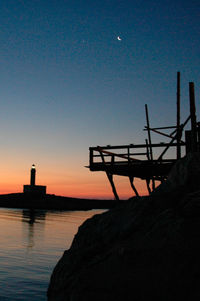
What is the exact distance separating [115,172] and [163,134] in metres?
3.38

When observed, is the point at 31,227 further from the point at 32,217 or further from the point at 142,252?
the point at 142,252

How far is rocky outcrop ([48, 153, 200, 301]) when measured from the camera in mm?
3963

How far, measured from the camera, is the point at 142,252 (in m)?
4.52

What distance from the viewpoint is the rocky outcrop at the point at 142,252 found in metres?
3.96

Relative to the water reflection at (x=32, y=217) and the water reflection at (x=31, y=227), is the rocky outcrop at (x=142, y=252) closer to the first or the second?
the water reflection at (x=31, y=227)

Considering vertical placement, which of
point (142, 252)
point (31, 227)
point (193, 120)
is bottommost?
point (31, 227)

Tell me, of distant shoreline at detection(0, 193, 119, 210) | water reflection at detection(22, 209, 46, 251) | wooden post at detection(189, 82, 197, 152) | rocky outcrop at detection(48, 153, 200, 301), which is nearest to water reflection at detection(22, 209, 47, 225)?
water reflection at detection(22, 209, 46, 251)

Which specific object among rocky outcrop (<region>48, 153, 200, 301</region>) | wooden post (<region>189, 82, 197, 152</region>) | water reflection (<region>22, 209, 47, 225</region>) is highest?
wooden post (<region>189, 82, 197, 152</region>)

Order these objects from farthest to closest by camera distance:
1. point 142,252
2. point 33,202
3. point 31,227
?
point 33,202 < point 31,227 < point 142,252

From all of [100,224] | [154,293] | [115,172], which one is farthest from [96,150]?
[154,293]

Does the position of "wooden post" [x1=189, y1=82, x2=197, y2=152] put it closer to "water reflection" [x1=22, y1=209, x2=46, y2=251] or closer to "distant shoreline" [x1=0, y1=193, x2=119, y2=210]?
"water reflection" [x1=22, y1=209, x2=46, y2=251]

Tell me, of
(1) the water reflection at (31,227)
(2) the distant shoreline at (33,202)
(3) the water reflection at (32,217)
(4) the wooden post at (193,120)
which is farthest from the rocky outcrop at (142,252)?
(2) the distant shoreline at (33,202)

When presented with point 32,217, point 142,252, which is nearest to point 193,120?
point 142,252

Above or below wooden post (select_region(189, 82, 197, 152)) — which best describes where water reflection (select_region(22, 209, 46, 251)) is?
below
